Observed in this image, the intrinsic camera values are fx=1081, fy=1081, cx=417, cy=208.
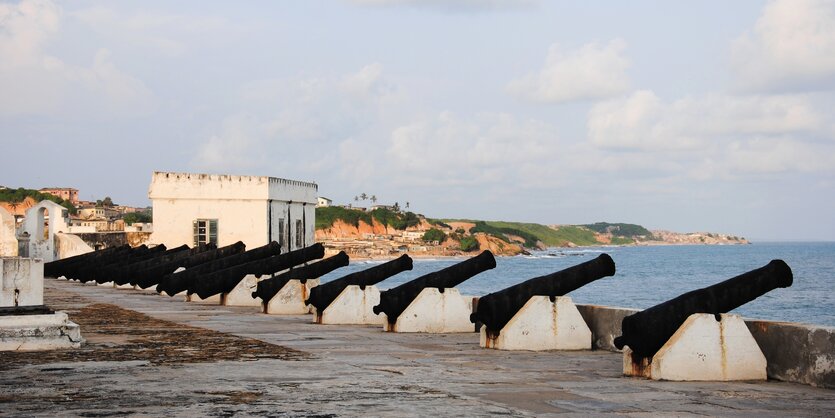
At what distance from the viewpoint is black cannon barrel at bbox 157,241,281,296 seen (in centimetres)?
2261

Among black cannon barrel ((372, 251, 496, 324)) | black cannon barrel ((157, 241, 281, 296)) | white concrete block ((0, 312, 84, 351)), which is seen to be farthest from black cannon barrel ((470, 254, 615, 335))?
black cannon barrel ((157, 241, 281, 296))

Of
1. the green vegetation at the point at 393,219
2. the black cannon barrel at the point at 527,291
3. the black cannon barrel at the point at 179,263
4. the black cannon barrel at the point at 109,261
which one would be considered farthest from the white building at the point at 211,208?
the green vegetation at the point at 393,219

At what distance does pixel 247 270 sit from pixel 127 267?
955cm

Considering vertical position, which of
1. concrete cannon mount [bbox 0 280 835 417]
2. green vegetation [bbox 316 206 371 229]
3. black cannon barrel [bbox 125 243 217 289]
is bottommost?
concrete cannon mount [bbox 0 280 835 417]

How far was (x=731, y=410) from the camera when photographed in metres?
7.79

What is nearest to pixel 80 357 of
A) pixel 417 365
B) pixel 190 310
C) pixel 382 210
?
pixel 417 365

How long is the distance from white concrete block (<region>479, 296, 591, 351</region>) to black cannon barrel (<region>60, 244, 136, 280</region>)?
25.9m

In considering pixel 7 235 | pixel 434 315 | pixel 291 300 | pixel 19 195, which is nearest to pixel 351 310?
pixel 434 315

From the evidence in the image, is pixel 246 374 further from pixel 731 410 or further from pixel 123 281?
pixel 123 281

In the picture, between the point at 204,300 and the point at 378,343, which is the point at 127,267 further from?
the point at 378,343

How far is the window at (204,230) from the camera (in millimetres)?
41250

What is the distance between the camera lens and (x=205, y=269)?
2356 cm

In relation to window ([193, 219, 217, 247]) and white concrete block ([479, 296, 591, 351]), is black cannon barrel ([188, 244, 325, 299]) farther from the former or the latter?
window ([193, 219, 217, 247])

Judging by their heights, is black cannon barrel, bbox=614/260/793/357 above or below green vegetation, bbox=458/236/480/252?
below
